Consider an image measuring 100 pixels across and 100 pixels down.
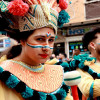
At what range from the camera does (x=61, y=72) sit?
1.61 meters

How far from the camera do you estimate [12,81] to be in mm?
1225

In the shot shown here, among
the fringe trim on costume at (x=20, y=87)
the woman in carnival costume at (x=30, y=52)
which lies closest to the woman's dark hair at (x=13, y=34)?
the woman in carnival costume at (x=30, y=52)

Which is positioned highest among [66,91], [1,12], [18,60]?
[1,12]

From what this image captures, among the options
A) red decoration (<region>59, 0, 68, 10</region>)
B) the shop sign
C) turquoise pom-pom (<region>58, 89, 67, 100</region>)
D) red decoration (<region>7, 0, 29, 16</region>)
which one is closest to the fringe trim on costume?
turquoise pom-pom (<region>58, 89, 67, 100</region>)

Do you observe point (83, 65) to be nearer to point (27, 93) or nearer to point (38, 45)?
point (38, 45)

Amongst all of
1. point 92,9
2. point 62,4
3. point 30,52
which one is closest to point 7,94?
point 30,52

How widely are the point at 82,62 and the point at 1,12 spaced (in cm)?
123

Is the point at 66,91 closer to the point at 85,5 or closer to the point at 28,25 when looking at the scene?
the point at 28,25

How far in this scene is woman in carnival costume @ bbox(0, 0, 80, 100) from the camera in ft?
4.07

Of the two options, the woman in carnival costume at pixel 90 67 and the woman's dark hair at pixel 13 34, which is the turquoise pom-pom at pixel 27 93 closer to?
the woman's dark hair at pixel 13 34

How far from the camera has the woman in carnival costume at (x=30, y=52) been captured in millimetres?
1239

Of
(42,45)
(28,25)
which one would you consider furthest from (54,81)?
(28,25)

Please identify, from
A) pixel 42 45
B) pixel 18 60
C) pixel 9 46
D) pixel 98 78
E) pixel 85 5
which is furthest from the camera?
pixel 85 5

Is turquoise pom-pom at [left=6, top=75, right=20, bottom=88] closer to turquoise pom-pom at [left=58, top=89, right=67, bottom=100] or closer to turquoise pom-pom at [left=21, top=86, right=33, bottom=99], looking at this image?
turquoise pom-pom at [left=21, top=86, right=33, bottom=99]
